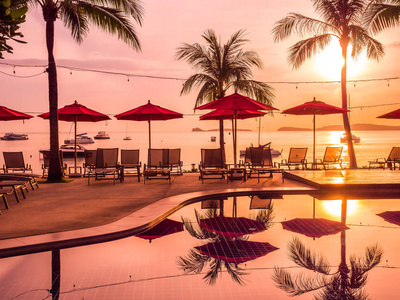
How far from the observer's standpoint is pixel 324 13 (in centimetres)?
1639

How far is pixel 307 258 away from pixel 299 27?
13855mm

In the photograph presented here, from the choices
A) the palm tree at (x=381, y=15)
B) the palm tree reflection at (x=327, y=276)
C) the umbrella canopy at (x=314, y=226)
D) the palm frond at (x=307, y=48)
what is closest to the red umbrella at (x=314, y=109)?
the palm frond at (x=307, y=48)

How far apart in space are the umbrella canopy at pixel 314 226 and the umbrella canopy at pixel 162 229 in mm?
1923

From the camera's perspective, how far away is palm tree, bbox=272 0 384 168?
16156 millimetres

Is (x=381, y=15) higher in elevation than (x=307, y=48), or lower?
higher

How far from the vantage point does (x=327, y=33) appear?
16.6 m

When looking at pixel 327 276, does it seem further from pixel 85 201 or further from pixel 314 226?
pixel 85 201

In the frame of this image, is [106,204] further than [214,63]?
No

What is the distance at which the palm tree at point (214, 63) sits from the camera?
17016mm

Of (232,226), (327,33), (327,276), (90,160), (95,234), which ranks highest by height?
(327,33)

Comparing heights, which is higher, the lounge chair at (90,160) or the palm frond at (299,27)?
the palm frond at (299,27)

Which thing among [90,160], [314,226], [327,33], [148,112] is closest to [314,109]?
[327,33]

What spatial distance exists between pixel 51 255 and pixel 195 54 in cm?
1382

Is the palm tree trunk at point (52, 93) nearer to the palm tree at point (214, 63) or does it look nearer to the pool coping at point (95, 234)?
the pool coping at point (95, 234)
